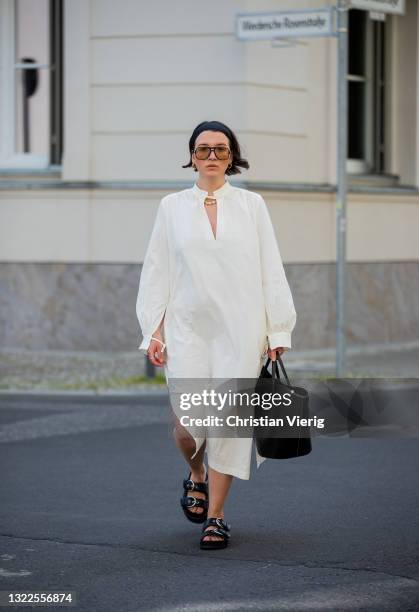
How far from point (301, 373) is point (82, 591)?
8266 millimetres

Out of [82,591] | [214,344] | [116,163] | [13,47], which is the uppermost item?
[13,47]

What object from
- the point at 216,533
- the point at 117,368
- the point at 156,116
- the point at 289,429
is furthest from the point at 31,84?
the point at 289,429

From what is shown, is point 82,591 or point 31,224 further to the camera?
point 31,224

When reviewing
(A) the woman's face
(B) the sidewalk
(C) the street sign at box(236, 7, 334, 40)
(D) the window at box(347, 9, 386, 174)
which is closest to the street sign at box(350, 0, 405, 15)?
(C) the street sign at box(236, 7, 334, 40)

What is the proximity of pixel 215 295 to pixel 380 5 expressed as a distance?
744cm

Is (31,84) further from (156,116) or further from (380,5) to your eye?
(380,5)

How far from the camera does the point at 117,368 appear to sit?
1409 centimetres

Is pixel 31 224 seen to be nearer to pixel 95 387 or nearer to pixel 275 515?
pixel 95 387

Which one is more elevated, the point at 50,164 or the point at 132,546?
the point at 50,164

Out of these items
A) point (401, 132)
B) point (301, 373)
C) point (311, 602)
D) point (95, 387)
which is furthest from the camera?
point (401, 132)

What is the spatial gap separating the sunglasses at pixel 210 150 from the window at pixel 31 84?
970 cm

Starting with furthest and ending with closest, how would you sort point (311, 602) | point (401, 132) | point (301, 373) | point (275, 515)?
point (401, 132) → point (301, 373) → point (275, 515) → point (311, 602)

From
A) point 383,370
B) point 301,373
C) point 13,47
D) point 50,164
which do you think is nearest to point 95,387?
point 301,373

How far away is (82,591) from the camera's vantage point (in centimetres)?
544
